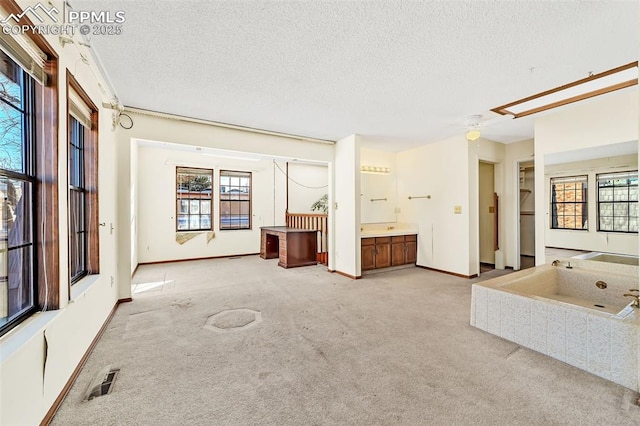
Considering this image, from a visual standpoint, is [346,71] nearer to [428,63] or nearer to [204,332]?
[428,63]

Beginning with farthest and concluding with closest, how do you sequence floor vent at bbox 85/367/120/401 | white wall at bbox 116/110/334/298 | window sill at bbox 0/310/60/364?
white wall at bbox 116/110/334/298
floor vent at bbox 85/367/120/401
window sill at bbox 0/310/60/364

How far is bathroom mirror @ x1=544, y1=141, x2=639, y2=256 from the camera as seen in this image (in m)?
2.94

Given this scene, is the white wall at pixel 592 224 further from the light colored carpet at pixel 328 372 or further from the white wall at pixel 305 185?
the white wall at pixel 305 185

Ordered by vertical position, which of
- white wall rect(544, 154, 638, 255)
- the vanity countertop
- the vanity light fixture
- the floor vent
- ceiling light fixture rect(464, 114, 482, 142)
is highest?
ceiling light fixture rect(464, 114, 482, 142)

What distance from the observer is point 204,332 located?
2.72 m

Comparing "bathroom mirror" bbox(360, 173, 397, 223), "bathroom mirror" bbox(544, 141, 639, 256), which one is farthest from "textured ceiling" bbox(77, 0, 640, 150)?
"bathroom mirror" bbox(360, 173, 397, 223)

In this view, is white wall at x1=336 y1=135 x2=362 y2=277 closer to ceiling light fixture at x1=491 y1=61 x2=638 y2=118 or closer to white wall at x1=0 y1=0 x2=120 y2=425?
ceiling light fixture at x1=491 y1=61 x2=638 y2=118

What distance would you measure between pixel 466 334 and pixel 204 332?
261cm

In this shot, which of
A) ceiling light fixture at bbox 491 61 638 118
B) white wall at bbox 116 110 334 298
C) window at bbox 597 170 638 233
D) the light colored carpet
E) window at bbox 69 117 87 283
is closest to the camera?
the light colored carpet

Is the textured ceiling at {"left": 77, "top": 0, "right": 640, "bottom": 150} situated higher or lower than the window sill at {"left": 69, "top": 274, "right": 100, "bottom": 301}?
higher

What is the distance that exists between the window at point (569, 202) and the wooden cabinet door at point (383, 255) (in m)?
2.63

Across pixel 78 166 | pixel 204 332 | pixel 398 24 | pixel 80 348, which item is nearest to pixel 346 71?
pixel 398 24

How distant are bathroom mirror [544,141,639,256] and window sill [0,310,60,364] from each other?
4.89 m

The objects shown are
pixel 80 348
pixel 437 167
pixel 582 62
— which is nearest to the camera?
pixel 80 348
